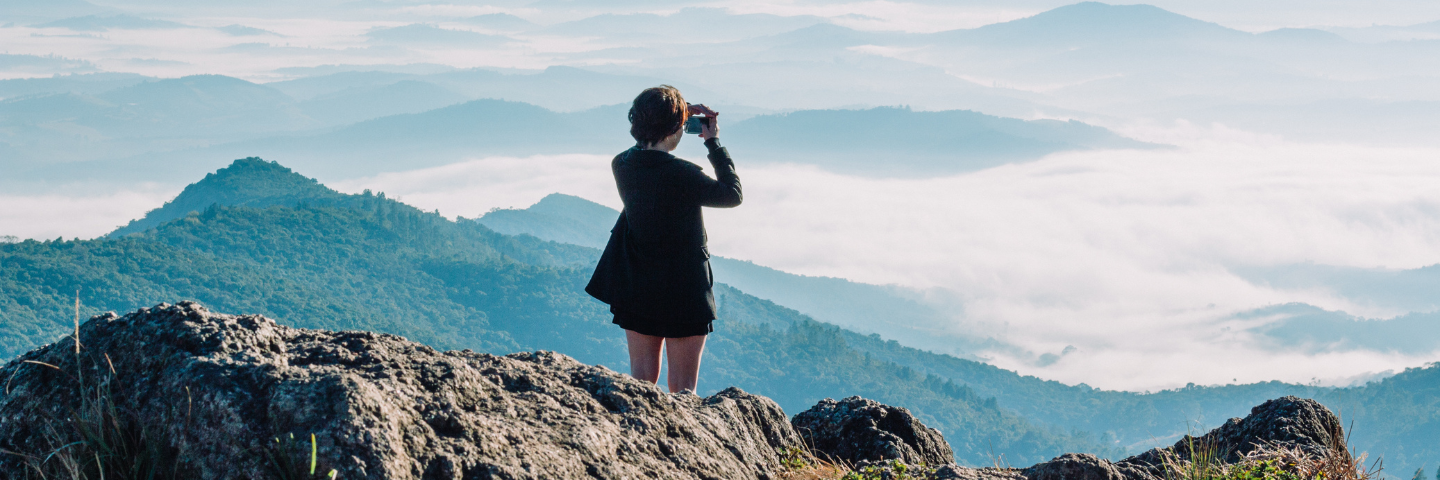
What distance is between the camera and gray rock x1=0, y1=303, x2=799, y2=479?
301 cm

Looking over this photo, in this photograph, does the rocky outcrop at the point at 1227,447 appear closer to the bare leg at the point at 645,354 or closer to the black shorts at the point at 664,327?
the black shorts at the point at 664,327

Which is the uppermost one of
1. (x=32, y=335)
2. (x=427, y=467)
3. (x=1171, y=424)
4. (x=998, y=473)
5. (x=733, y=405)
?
(x=427, y=467)

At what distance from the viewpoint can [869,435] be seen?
17.4 feet

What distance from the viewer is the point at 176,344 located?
3.36 m

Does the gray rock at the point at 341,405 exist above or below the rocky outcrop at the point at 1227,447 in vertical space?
above

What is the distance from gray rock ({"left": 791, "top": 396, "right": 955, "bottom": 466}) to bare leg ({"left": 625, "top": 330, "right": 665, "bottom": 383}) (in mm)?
944

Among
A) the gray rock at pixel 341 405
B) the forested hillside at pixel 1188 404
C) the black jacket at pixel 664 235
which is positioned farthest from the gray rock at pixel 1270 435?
the forested hillside at pixel 1188 404

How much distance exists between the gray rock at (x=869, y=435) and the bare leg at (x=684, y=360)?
Result: 74 cm

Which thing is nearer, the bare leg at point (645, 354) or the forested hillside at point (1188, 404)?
the bare leg at point (645, 354)

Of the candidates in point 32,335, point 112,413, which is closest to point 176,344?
point 112,413

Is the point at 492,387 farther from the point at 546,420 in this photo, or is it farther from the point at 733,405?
the point at 733,405

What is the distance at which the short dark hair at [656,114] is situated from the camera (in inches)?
188

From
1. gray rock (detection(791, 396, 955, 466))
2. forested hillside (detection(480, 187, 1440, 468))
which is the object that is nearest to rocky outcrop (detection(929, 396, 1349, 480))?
gray rock (detection(791, 396, 955, 466))

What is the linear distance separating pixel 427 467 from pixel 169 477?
839mm
